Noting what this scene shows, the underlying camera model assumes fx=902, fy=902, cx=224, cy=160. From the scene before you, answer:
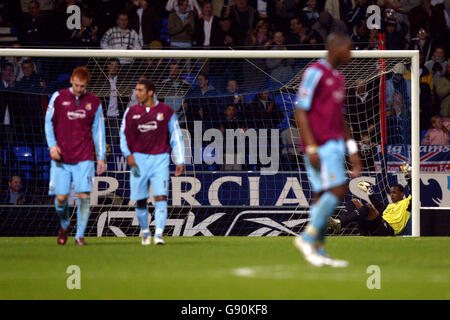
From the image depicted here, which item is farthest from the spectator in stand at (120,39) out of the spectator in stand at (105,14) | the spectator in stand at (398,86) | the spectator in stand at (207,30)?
the spectator in stand at (398,86)

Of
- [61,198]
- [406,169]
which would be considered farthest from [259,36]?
[61,198]

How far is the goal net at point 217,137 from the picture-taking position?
1617 cm

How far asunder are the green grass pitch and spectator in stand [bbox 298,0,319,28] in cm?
912

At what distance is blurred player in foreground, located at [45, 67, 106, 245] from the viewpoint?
12102 mm

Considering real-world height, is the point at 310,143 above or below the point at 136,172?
above

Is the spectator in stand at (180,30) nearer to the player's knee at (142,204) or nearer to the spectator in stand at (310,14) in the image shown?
the spectator in stand at (310,14)

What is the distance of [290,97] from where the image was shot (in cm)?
1744

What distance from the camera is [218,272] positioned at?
29.1 ft

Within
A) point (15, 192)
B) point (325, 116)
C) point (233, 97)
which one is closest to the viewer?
point (325, 116)

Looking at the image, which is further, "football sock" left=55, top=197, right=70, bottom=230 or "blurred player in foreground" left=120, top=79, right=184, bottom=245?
"football sock" left=55, top=197, right=70, bottom=230

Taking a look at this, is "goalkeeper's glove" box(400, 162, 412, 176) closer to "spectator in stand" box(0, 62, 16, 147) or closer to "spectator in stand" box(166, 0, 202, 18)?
"spectator in stand" box(166, 0, 202, 18)

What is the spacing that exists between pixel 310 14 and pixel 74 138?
10182 mm

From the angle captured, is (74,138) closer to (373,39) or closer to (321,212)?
(321,212)

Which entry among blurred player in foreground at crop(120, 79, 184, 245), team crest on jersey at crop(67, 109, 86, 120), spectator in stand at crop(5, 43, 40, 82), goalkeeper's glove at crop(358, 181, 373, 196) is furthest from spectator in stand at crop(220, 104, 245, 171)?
team crest on jersey at crop(67, 109, 86, 120)
